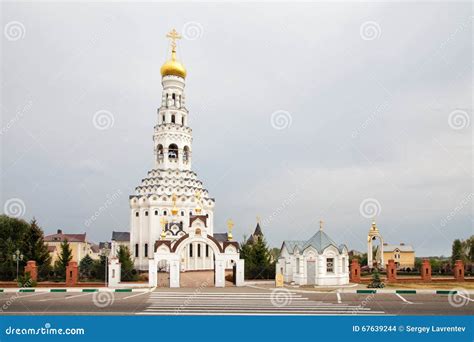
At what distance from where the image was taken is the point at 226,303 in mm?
19312

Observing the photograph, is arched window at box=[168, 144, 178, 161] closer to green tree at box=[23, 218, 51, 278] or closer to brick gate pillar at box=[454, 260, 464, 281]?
green tree at box=[23, 218, 51, 278]

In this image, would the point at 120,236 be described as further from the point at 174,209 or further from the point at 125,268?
the point at 125,268

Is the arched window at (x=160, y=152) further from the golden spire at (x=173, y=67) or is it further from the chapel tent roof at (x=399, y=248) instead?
the chapel tent roof at (x=399, y=248)

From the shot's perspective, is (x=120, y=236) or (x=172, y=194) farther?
(x=120, y=236)

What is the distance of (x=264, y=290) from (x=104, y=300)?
8910 mm

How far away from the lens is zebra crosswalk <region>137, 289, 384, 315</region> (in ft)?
54.3

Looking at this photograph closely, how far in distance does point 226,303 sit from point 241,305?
0.99 metres

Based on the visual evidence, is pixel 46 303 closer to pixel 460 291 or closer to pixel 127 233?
pixel 460 291

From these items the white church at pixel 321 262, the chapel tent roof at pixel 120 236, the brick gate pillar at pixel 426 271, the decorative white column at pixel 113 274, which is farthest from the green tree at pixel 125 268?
the chapel tent roof at pixel 120 236

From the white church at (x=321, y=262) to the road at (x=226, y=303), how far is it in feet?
11.6

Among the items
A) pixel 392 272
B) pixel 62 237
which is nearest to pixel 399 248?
pixel 392 272

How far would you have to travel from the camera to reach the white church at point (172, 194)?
40406 millimetres

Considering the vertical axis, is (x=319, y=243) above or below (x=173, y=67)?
below

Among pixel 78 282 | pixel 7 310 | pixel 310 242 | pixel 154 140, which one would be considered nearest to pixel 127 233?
pixel 154 140
